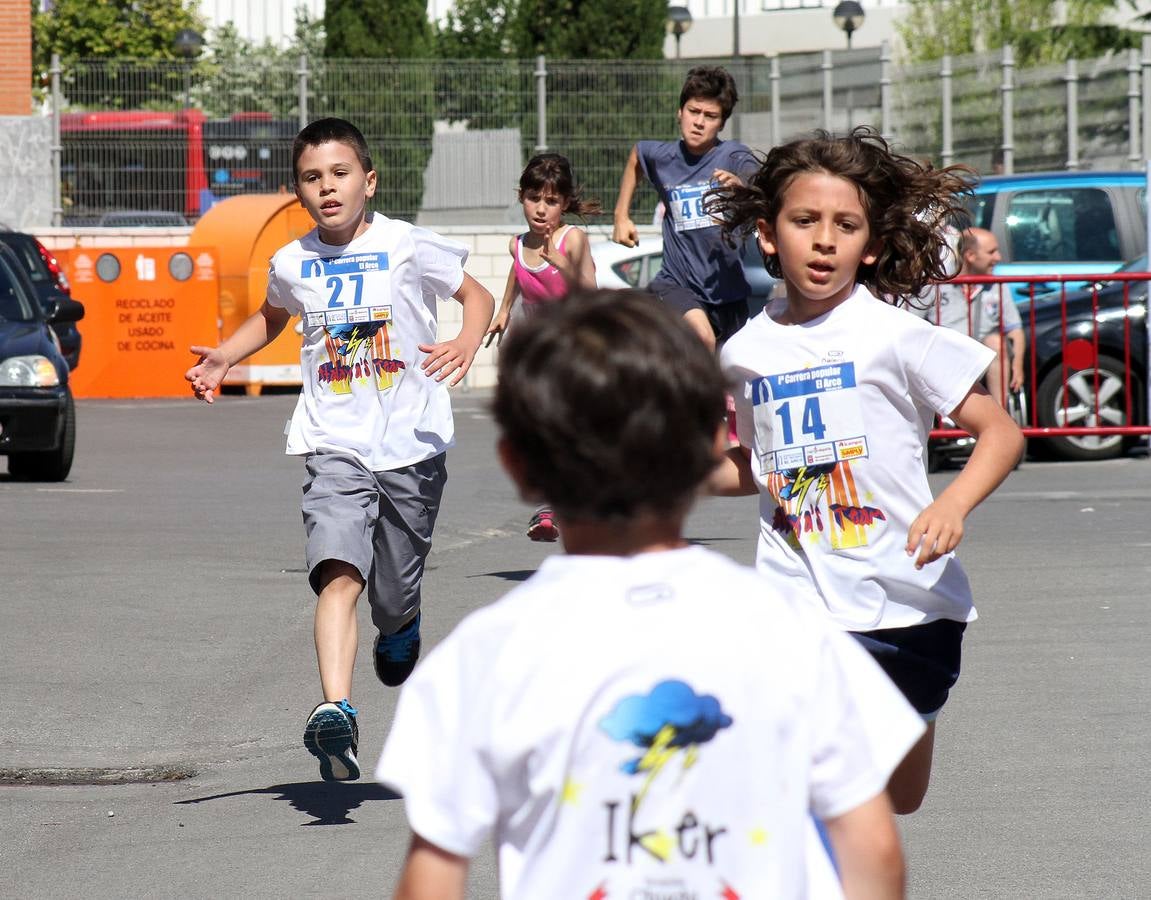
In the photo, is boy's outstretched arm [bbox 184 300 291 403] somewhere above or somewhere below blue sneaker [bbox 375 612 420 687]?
above

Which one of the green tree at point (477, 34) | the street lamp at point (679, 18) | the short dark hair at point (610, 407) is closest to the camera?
the short dark hair at point (610, 407)

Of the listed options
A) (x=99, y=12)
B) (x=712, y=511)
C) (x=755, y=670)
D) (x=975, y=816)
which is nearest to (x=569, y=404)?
(x=755, y=670)

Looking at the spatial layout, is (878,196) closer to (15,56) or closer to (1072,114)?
(1072,114)

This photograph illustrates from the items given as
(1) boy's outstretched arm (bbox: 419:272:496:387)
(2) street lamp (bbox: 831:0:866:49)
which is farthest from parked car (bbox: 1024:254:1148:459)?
(2) street lamp (bbox: 831:0:866:49)

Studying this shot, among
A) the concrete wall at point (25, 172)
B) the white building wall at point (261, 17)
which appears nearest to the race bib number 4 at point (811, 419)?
the concrete wall at point (25, 172)

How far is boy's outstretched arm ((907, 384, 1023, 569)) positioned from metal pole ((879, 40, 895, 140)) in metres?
20.9

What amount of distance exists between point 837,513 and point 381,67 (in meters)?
20.5

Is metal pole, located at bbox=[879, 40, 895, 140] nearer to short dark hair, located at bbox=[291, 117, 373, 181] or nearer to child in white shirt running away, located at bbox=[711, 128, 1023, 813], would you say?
short dark hair, located at bbox=[291, 117, 373, 181]

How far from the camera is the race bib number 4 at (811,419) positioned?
149 inches

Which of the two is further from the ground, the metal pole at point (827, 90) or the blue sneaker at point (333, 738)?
the metal pole at point (827, 90)

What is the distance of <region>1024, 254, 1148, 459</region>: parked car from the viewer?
13.8 meters

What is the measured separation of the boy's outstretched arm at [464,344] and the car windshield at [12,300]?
28.7ft

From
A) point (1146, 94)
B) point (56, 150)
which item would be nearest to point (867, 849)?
point (1146, 94)

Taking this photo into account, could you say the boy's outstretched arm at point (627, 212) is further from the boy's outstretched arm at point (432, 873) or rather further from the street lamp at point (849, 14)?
the street lamp at point (849, 14)
